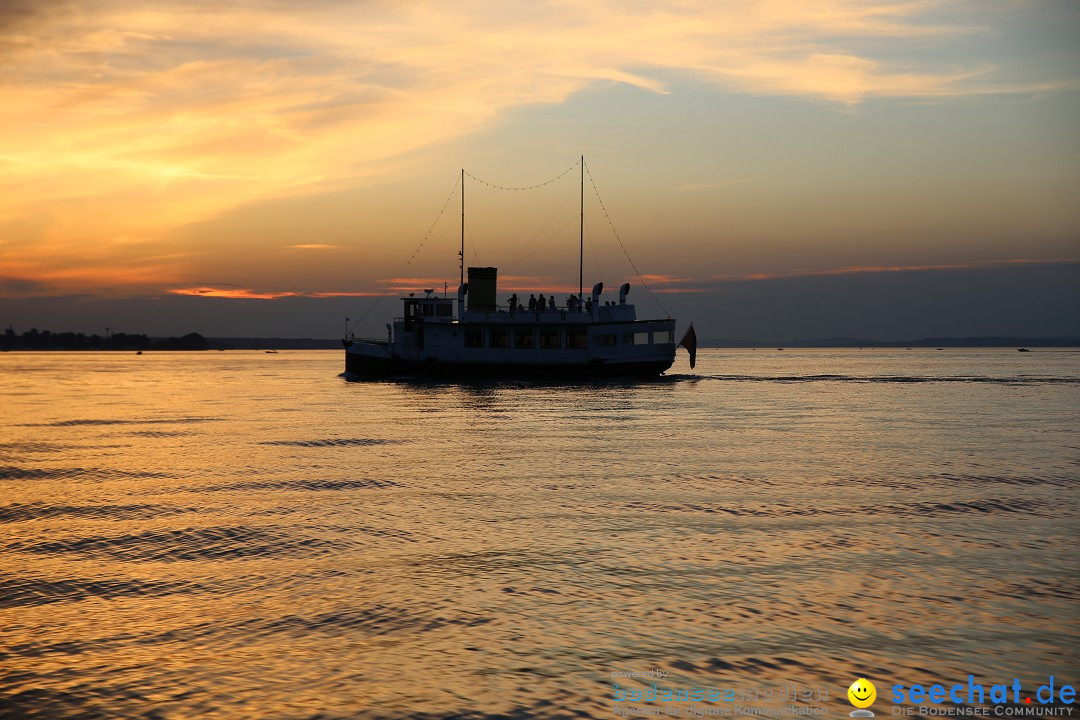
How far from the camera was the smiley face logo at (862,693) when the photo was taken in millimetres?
8422

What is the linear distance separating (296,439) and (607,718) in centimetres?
3087

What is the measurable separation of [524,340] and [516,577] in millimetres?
65729

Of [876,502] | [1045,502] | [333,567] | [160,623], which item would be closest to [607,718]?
[160,623]

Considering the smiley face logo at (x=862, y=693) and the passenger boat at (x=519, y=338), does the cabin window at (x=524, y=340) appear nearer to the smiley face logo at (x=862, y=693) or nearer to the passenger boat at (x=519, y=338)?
the passenger boat at (x=519, y=338)

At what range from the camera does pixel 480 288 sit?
265ft

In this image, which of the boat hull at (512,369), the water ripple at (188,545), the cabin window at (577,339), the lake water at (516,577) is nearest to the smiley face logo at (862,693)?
the lake water at (516,577)

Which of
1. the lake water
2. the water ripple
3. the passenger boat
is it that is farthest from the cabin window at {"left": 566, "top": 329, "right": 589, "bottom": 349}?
the water ripple

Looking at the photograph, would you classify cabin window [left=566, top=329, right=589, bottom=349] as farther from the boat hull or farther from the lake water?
the lake water

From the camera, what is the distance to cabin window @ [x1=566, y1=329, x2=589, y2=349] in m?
78.6

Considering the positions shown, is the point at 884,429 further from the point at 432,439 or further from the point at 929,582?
the point at 929,582

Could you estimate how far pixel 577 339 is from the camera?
78.7 meters

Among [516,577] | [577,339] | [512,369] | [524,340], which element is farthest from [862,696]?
[524,340]

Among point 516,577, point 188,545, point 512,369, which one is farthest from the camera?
point 512,369

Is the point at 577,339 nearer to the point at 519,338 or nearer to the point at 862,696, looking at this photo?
the point at 519,338
